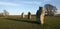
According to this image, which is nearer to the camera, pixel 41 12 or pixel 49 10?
pixel 41 12

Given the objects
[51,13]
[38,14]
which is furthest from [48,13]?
[38,14]

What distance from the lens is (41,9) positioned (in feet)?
64.2

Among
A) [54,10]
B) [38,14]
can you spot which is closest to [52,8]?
[54,10]

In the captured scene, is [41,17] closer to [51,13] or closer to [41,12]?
[41,12]

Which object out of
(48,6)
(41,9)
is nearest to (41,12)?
(41,9)

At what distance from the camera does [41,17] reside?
19.6 meters

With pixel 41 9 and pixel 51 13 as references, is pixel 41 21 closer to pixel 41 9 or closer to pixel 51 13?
pixel 41 9

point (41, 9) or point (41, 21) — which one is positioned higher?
point (41, 9)

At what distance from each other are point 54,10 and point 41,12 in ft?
123

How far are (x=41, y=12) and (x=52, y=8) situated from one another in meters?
36.8

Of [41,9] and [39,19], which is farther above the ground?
[41,9]

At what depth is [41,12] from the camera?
19578 mm

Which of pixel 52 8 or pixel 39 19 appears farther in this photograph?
pixel 52 8

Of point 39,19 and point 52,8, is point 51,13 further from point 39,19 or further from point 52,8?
point 39,19
